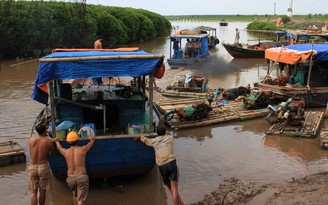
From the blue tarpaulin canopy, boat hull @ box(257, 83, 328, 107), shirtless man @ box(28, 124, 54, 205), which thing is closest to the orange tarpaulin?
boat hull @ box(257, 83, 328, 107)

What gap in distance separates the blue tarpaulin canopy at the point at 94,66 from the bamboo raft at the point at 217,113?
4288 millimetres

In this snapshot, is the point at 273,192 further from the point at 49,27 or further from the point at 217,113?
the point at 49,27

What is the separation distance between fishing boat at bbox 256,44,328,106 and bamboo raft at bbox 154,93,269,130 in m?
1.27

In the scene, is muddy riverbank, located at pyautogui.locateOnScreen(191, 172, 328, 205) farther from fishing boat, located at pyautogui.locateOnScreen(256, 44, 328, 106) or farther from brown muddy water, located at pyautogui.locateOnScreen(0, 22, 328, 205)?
fishing boat, located at pyautogui.locateOnScreen(256, 44, 328, 106)

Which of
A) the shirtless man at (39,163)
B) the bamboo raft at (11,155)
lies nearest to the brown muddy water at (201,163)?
the bamboo raft at (11,155)

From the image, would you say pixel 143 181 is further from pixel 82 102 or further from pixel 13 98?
pixel 13 98

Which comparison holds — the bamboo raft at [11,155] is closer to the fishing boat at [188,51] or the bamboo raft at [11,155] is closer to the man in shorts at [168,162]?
the man in shorts at [168,162]

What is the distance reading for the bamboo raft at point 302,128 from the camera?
9.54m

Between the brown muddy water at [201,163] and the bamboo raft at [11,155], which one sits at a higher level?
the bamboo raft at [11,155]

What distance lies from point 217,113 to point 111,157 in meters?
5.48

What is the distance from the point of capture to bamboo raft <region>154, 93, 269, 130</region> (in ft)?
34.6

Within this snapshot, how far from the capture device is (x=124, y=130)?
7.50 meters

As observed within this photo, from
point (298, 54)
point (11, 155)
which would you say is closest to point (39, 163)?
point (11, 155)

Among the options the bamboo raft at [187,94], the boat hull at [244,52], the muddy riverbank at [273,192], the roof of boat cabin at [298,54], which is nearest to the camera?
the muddy riverbank at [273,192]
